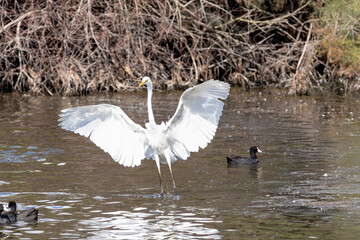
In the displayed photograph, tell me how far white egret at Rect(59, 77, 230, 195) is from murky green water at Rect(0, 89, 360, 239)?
1.65ft

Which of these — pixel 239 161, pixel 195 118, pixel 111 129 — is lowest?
pixel 239 161

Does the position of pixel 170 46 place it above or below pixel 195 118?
above

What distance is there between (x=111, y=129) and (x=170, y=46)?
1710 cm

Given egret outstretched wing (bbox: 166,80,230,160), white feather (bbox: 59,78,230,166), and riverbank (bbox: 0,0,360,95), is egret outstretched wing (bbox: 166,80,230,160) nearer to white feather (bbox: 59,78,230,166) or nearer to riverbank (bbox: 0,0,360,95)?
white feather (bbox: 59,78,230,166)

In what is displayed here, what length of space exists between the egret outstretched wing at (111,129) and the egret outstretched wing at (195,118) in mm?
458

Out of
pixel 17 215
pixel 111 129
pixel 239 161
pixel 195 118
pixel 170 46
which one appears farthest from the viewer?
pixel 170 46

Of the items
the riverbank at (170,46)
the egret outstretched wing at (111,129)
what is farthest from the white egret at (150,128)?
the riverbank at (170,46)

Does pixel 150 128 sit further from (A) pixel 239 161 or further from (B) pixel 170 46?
(B) pixel 170 46

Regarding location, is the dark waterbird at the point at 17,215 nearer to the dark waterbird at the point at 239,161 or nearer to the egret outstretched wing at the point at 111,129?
the egret outstretched wing at the point at 111,129

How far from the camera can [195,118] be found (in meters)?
10.5

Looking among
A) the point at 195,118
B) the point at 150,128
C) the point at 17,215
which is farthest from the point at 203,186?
the point at 17,215

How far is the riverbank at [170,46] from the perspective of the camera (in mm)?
24094

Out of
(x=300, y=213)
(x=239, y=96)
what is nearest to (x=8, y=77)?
(x=239, y=96)

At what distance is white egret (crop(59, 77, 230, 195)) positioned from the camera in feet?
33.8
